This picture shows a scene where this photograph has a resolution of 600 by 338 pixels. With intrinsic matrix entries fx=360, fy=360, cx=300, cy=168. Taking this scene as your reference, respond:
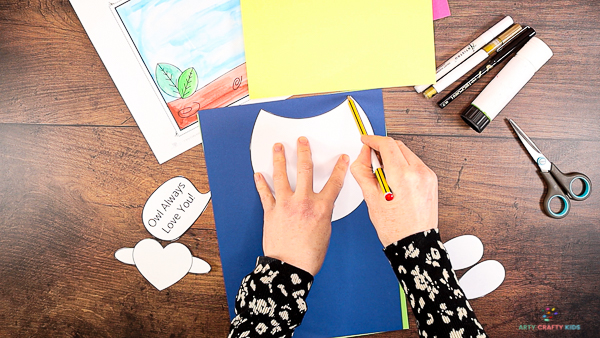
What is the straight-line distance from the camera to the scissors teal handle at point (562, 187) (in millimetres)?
641

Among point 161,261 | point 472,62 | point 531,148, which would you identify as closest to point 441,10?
point 472,62

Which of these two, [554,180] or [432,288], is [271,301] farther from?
[554,180]

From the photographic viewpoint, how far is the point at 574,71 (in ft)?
2.09

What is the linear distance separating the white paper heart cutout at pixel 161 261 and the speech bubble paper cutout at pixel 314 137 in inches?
8.1

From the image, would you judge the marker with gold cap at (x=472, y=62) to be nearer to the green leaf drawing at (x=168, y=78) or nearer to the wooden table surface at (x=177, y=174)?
the wooden table surface at (x=177, y=174)

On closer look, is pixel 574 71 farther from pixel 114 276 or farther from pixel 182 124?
pixel 114 276

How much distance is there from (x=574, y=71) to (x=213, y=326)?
79cm

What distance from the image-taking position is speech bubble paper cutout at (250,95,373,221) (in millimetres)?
635

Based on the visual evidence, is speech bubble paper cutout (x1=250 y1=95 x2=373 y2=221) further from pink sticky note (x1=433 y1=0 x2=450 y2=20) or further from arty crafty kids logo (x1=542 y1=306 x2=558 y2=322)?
arty crafty kids logo (x1=542 y1=306 x2=558 y2=322)

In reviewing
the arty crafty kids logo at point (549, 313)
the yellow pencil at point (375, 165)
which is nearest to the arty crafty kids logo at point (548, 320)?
the arty crafty kids logo at point (549, 313)

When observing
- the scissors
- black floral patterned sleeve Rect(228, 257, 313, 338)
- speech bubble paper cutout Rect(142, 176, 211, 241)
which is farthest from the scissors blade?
speech bubble paper cutout Rect(142, 176, 211, 241)

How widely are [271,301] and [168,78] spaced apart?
1.35 ft

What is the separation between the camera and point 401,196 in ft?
1.76

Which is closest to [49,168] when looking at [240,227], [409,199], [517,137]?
[240,227]
